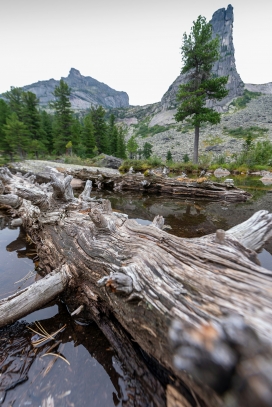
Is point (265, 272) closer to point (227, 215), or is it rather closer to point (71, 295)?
point (71, 295)

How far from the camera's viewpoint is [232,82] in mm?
109562

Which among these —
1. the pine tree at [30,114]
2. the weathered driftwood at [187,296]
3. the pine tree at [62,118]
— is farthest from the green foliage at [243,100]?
the weathered driftwood at [187,296]

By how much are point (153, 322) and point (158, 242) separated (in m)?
0.72

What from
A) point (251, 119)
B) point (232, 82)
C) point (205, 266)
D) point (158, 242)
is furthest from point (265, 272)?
point (232, 82)

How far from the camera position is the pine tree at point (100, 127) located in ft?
114

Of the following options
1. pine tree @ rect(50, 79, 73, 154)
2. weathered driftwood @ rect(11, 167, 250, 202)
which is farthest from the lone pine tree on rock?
pine tree @ rect(50, 79, 73, 154)

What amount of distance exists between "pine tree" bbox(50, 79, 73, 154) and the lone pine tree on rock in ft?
68.0

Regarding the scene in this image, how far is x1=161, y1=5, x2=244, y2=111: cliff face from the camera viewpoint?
4149 inches

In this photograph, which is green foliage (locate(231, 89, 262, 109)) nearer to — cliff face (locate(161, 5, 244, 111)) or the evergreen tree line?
cliff face (locate(161, 5, 244, 111))

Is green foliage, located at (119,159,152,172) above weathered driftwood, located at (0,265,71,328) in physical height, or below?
below

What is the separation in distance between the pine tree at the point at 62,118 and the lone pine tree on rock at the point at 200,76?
2073 cm

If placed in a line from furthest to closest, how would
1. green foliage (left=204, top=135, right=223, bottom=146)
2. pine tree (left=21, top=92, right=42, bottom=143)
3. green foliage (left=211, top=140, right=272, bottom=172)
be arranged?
1. green foliage (left=204, top=135, right=223, bottom=146)
2. pine tree (left=21, top=92, right=42, bottom=143)
3. green foliage (left=211, top=140, right=272, bottom=172)

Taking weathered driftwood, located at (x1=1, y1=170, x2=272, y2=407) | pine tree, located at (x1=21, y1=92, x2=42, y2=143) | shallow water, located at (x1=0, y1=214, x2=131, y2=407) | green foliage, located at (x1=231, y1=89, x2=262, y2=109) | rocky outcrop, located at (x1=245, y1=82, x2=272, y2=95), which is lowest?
shallow water, located at (x1=0, y1=214, x2=131, y2=407)

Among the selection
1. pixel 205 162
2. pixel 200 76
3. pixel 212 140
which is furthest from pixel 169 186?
pixel 212 140
